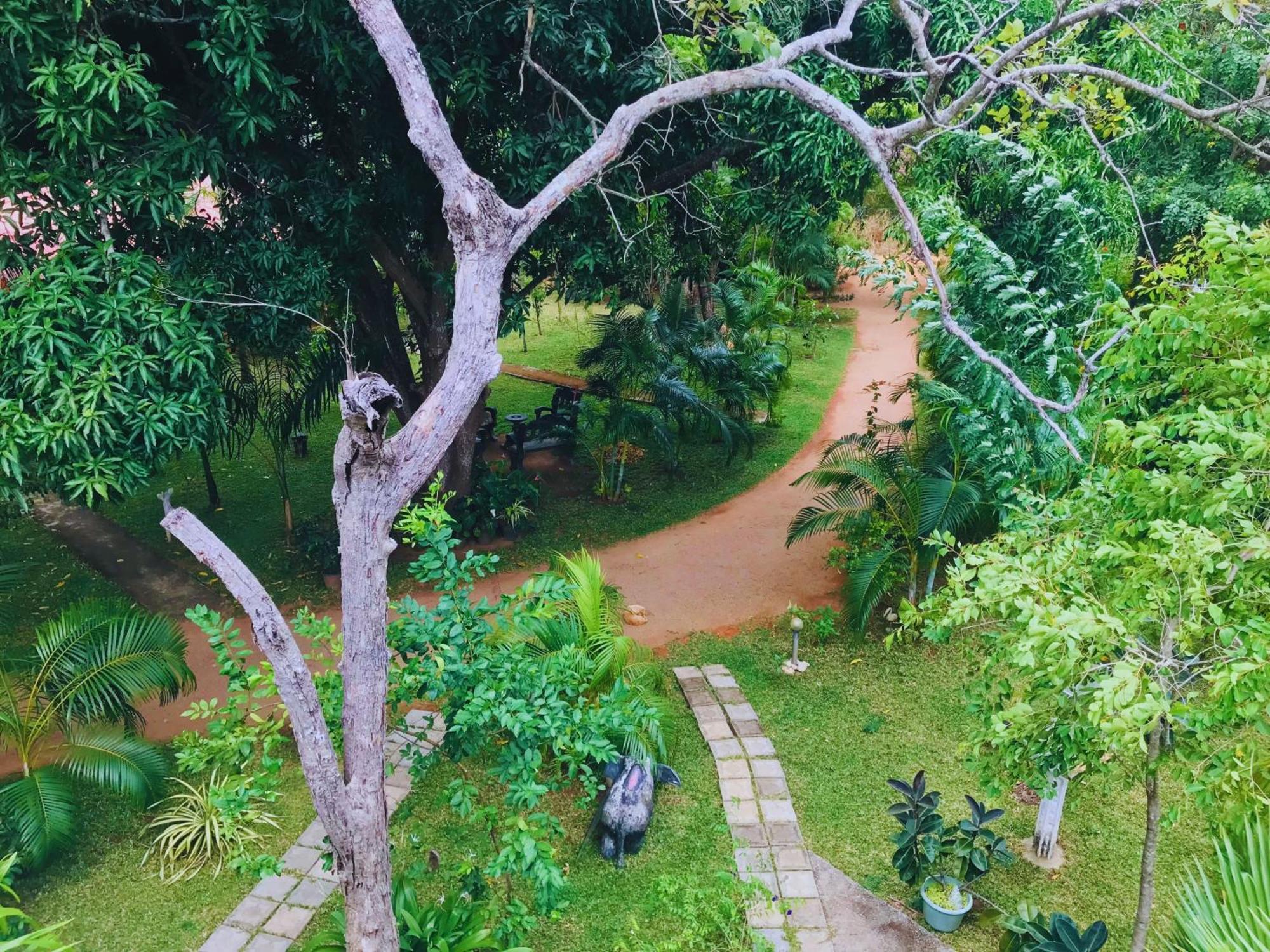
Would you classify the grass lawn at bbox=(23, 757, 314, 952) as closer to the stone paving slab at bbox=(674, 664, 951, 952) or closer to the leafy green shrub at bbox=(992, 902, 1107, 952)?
the stone paving slab at bbox=(674, 664, 951, 952)

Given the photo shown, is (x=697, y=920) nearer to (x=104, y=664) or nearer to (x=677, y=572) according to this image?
(x=104, y=664)

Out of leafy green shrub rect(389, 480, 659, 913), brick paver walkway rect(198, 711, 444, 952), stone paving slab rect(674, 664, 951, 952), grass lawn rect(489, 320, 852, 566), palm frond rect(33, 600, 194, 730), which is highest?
leafy green shrub rect(389, 480, 659, 913)

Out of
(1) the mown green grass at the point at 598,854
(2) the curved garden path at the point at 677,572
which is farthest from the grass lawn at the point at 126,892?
(2) the curved garden path at the point at 677,572

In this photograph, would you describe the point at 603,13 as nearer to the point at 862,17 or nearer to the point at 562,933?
the point at 862,17

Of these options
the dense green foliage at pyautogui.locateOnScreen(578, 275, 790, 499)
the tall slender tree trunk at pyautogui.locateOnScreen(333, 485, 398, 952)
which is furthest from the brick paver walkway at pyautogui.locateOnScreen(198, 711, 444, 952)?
the dense green foliage at pyautogui.locateOnScreen(578, 275, 790, 499)

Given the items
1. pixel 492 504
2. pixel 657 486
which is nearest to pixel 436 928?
pixel 492 504

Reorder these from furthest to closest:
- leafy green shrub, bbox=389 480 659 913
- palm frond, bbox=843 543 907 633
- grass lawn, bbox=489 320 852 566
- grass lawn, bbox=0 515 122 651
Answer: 1. grass lawn, bbox=489 320 852 566
2. grass lawn, bbox=0 515 122 651
3. palm frond, bbox=843 543 907 633
4. leafy green shrub, bbox=389 480 659 913

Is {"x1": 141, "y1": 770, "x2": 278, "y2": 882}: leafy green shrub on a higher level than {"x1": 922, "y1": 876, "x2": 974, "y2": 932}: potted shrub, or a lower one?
higher
